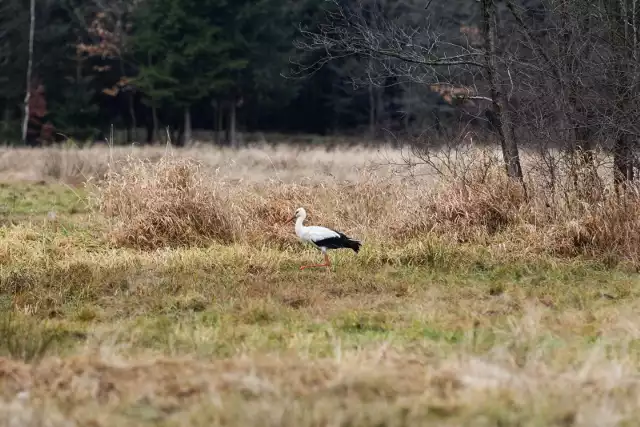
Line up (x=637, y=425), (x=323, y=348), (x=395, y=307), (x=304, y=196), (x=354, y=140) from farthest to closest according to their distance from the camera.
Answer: (x=354, y=140) → (x=304, y=196) → (x=395, y=307) → (x=323, y=348) → (x=637, y=425)

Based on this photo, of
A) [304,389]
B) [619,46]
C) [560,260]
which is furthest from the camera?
[619,46]

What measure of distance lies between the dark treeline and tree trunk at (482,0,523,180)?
24948 mm

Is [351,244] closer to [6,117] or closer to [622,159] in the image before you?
[622,159]

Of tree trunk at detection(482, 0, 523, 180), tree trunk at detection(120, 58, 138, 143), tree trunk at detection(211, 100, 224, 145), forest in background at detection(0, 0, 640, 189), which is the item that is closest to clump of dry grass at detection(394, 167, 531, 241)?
tree trunk at detection(482, 0, 523, 180)

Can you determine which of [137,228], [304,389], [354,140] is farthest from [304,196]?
[354,140]

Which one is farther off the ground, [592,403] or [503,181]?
[503,181]

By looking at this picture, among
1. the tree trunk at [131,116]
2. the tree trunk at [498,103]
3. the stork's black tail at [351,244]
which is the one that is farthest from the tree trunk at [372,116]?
the stork's black tail at [351,244]

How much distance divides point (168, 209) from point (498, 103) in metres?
5.15

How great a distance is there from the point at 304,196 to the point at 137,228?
9.05ft

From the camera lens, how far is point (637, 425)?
4.47m

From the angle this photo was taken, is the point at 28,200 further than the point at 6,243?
Yes

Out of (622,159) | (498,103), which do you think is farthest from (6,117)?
(622,159)

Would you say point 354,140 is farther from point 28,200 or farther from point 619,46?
point 619,46

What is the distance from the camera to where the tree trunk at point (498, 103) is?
12352 millimetres
